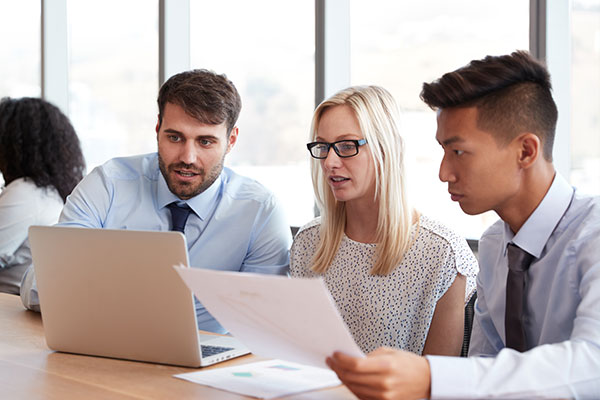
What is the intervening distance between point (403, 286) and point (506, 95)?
689 mm

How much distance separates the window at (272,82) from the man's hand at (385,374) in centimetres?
288

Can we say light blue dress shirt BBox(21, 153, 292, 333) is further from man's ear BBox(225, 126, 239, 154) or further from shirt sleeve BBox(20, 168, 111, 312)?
man's ear BBox(225, 126, 239, 154)

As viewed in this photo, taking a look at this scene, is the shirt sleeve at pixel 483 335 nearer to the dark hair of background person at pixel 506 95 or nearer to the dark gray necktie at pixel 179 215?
the dark hair of background person at pixel 506 95

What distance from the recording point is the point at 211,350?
1622 millimetres

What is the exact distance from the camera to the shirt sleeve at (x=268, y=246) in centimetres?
228

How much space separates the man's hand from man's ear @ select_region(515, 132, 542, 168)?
55 cm

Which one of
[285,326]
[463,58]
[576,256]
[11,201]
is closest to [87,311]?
[285,326]

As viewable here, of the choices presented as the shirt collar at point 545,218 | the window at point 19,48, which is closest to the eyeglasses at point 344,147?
the shirt collar at point 545,218

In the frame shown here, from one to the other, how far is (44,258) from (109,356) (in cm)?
27

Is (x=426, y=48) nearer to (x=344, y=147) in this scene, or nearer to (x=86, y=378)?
(x=344, y=147)

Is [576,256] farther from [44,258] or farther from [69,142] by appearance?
[69,142]

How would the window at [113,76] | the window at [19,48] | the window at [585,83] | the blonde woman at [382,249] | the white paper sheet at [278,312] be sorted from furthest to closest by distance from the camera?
1. the window at [19,48]
2. the window at [113,76]
3. the window at [585,83]
4. the blonde woman at [382,249]
5. the white paper sheet at [278,312]

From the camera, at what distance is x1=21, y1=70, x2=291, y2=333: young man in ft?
7.45

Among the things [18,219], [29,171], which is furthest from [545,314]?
[29,171]
